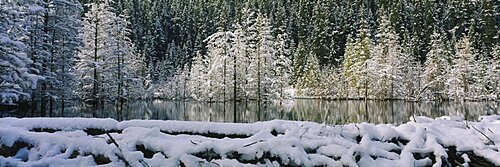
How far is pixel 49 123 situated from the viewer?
439 centimetres

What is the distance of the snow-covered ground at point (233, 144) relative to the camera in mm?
3895

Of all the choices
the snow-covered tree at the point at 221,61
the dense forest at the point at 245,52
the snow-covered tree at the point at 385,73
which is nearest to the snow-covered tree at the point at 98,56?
the dense forest at the point at 245,52

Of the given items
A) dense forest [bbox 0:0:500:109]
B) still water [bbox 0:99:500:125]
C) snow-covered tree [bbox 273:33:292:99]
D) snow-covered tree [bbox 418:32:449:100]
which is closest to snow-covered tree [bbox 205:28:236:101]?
dense forest [bbox 0:0:500:109]

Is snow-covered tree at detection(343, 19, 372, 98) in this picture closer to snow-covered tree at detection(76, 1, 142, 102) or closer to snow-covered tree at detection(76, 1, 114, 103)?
snow-covered tree at detection(76, 1, 142, 102)

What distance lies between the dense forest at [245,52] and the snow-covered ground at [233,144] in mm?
3767

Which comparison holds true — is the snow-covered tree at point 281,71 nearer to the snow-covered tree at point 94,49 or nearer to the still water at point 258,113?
the still water at point 258,113

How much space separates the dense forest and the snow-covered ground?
3767mm

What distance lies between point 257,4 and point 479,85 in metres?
95.1

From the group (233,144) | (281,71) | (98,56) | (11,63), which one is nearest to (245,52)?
(98,56)

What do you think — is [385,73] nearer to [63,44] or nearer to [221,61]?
[221,61]

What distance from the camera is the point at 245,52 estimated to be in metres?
44.1

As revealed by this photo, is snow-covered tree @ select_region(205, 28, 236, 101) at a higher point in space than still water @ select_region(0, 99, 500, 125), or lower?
higher

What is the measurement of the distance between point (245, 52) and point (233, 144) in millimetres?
40328

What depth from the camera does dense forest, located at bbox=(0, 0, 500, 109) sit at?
24.5 metres
